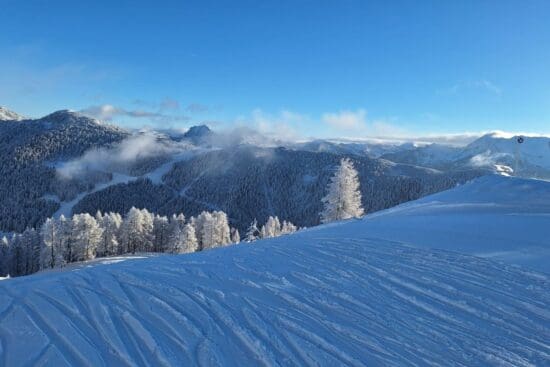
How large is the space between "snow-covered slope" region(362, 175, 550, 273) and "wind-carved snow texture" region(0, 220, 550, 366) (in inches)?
54.3

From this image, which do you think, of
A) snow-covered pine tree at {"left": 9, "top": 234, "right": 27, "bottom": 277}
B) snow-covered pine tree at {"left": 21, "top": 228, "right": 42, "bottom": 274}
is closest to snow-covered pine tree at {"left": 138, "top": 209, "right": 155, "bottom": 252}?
snow-covered pine tree at {"left": 21, "top": 228, "right": 42, "bottom": 274}

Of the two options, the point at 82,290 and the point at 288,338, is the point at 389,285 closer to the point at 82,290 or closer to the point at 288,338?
the point at 288,338

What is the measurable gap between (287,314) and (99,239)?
278 ft

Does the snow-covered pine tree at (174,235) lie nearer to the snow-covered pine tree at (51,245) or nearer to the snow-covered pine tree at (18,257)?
the snow-covered pine tree at (51,245)

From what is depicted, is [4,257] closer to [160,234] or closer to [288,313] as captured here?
[160,234]

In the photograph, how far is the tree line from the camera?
258 feet

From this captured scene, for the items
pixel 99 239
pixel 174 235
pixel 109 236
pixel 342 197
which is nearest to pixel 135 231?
pixel 109 236

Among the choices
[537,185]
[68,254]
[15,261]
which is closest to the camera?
[537,185]

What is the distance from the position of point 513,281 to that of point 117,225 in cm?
9294

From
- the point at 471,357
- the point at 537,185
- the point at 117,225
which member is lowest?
the point at 117,225

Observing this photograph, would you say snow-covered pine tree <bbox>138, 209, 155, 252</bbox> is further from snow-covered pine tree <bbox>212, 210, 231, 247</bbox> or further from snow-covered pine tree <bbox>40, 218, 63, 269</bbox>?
snow-covered pine tree <bbox>40, 218, 63, 269</bbox>

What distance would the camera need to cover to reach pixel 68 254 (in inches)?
3221

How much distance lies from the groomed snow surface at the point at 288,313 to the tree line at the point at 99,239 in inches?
2606

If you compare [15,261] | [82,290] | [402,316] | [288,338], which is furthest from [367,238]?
[15,261]
